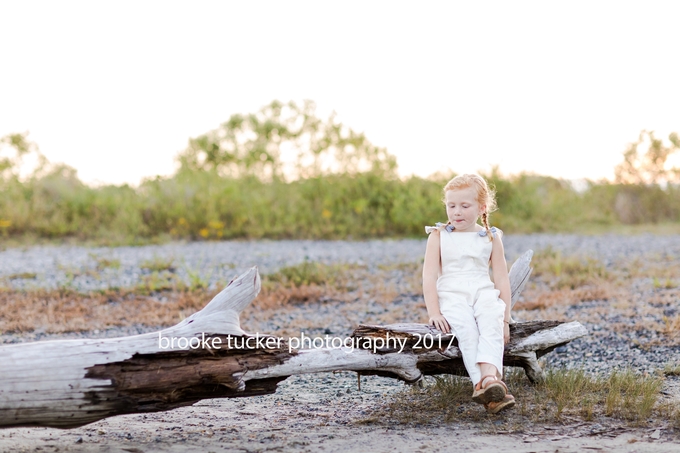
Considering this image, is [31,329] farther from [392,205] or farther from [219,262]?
[392,205]

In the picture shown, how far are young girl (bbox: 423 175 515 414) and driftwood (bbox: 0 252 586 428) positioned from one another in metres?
0.16

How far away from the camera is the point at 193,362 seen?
375 centimetres

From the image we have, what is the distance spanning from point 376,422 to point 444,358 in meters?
0.56

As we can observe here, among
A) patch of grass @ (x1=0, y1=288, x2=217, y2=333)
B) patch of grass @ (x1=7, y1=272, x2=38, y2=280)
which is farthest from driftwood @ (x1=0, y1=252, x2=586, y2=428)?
patch of grass @ (x1=7, y1=272, x2=38, y2=280)

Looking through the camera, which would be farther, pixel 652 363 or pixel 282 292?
pixel 282 292

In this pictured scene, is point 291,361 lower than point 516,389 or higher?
higher

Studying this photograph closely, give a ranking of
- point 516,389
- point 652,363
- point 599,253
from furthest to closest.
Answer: point 599,253, point 652,363, point 516,389

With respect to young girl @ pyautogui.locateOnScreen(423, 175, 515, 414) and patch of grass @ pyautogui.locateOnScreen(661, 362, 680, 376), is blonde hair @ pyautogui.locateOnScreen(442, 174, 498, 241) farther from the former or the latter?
patch of grass @ pyautogui.locateOnScreen(661, 362, 680, 376)

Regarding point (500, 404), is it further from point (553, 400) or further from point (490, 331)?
point (553, 400)

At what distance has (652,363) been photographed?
5410mm

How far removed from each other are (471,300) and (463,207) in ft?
1.85

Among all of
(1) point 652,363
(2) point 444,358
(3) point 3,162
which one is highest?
(3) point 3,162

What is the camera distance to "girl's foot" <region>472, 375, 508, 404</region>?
3811mm

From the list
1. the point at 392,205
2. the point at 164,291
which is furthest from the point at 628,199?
the point at 164,291
